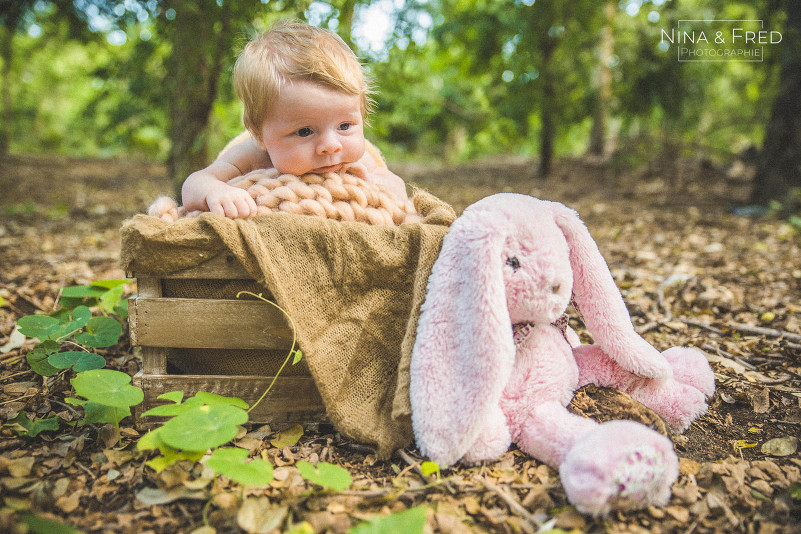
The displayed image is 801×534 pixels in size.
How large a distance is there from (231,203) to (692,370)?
1.53 m

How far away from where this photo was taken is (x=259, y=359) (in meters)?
1.53

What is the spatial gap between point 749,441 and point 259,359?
1.53 metres

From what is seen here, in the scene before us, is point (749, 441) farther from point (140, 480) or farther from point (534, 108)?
point (534, 108)

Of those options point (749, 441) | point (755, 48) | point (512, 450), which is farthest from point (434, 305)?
point (755, 48)

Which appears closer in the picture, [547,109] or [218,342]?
[218,342]

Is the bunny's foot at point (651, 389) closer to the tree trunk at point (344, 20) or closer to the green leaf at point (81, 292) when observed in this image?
the green leaf at point (81, 292)

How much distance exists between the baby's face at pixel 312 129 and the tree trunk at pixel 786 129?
423cm

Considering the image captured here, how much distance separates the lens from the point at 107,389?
1351mm

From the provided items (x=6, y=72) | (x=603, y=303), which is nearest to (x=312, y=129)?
(x=603, y=303)

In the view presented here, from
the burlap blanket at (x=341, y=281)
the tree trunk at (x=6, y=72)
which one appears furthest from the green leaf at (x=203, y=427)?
the tree trunk at (x=6, y=72)

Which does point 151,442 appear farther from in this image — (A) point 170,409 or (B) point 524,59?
(B) point 524,59

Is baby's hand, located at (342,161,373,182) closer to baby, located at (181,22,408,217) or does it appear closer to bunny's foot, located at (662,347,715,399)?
baby, located at (181,22,408,217)

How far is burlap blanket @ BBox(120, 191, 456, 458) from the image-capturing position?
1.33m

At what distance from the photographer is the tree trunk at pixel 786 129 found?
13.2 ft
